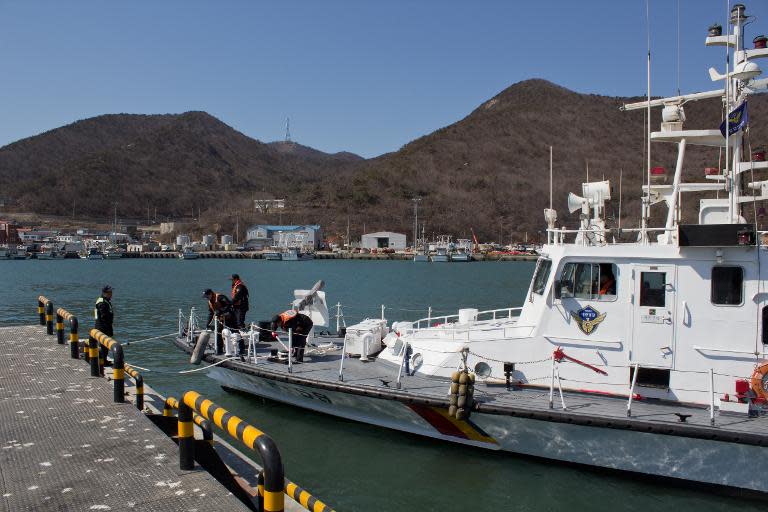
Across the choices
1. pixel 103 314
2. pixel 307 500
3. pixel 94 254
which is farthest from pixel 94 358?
pixel 94 254

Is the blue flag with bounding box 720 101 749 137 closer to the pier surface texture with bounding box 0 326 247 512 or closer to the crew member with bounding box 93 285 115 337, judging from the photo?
the pier surface texture with bounding box 0 326 247 512

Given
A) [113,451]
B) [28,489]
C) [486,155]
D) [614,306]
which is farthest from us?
[486,155]

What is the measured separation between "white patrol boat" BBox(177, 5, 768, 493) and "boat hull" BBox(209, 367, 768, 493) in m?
0.02

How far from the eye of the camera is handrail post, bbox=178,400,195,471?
18.2 feet

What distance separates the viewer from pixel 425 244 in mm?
133625

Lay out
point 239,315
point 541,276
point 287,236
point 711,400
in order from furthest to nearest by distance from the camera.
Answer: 1. point 287,236
2. point 239,315
3. point 541,276
4. point 711,400

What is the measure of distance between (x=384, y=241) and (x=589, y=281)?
122825 mm

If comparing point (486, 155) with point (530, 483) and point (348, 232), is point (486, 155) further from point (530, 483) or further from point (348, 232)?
point (530, 483)

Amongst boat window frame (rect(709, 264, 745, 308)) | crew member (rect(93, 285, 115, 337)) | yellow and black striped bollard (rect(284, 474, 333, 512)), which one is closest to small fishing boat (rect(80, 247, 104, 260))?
crew member (rect(93, 285, 115, 337))

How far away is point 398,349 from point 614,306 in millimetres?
4211

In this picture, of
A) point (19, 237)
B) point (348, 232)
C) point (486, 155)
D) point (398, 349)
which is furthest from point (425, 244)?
point (398, 349)

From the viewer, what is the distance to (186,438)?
222 inches

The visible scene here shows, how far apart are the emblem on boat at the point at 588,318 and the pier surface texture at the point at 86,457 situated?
6537 millimetres

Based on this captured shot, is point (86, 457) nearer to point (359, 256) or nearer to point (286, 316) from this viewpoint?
point (286, 316)
